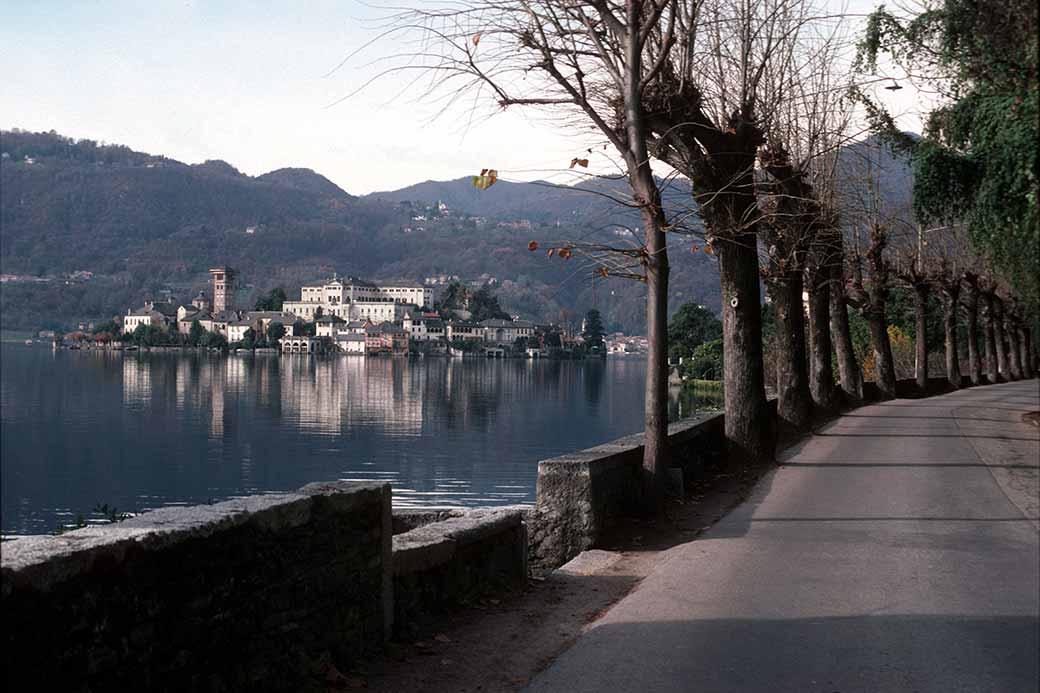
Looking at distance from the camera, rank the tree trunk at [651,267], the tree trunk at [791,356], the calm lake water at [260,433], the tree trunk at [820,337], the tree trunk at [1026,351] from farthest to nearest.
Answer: the tree trunk at [1026,351]
the calm lake water at [260,433]
the tree trunk at [820,337]
the tree trunk at [791,356]
the tree trunk at [651,267]

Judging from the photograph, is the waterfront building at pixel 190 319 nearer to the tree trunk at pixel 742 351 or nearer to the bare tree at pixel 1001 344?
the bare tree at pixel 1001 344

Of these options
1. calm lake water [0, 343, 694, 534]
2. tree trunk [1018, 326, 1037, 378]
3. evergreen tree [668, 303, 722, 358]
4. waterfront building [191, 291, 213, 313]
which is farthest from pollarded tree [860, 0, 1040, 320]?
waterfront building [191, 291, 213, 313]

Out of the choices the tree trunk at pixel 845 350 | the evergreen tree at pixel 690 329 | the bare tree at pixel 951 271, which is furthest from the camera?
the evergreen tree at pixel 690 329

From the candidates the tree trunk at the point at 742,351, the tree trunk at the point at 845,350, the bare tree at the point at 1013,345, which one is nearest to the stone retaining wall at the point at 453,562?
the tree trunk at the point at 742,351

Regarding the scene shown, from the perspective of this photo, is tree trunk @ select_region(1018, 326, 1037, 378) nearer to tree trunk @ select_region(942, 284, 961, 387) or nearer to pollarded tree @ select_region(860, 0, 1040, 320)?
tree trunk @ select_region(942, 284, 961, 387)

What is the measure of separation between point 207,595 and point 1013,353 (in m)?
79.9

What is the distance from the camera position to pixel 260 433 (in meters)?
72.9

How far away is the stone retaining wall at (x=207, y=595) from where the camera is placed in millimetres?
4117

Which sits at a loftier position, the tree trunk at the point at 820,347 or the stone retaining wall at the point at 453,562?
the tree trunk at the point at 820,347

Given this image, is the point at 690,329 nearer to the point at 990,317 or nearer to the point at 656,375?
the point at 990,317

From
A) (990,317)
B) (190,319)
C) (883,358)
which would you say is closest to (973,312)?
(990,317)

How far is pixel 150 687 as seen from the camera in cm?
469

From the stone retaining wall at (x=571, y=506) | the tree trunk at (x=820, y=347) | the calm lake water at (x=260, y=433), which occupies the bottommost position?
the calm lake water at (x=260, y=433)

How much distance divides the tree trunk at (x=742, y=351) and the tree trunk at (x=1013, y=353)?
57.6 meters
